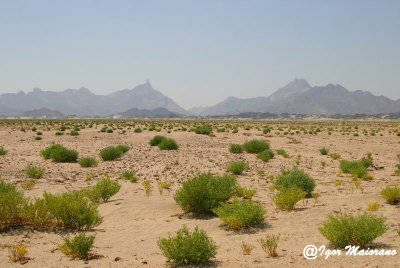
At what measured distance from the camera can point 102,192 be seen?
967cm

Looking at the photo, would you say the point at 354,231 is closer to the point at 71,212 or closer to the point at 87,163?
the point at 71,212

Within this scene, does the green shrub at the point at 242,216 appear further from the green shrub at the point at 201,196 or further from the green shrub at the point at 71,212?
the green shrub at the point at 71,212

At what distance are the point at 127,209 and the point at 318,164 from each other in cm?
Answer: 1128

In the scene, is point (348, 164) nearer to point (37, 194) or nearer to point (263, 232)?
point (263, 232)

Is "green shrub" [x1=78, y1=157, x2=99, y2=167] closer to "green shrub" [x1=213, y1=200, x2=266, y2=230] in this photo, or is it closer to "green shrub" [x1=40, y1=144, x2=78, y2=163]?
"green shrub" [x1=40, y1=144, x2=78, y2=163]

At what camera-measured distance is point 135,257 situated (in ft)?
18.3

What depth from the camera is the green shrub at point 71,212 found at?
675 cm

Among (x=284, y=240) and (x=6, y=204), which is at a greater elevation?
(x=6, y=204)

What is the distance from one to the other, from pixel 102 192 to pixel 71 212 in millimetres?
2884

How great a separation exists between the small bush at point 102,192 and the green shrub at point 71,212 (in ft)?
8.18

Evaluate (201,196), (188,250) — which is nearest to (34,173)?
(201,196)

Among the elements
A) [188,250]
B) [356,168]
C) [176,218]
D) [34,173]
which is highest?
[356,168]

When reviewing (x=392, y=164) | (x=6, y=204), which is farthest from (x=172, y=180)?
(x=392, y=164)

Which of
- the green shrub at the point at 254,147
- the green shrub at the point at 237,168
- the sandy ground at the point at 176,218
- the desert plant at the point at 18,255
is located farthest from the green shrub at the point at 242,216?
the green shrub at the point at 254,147
